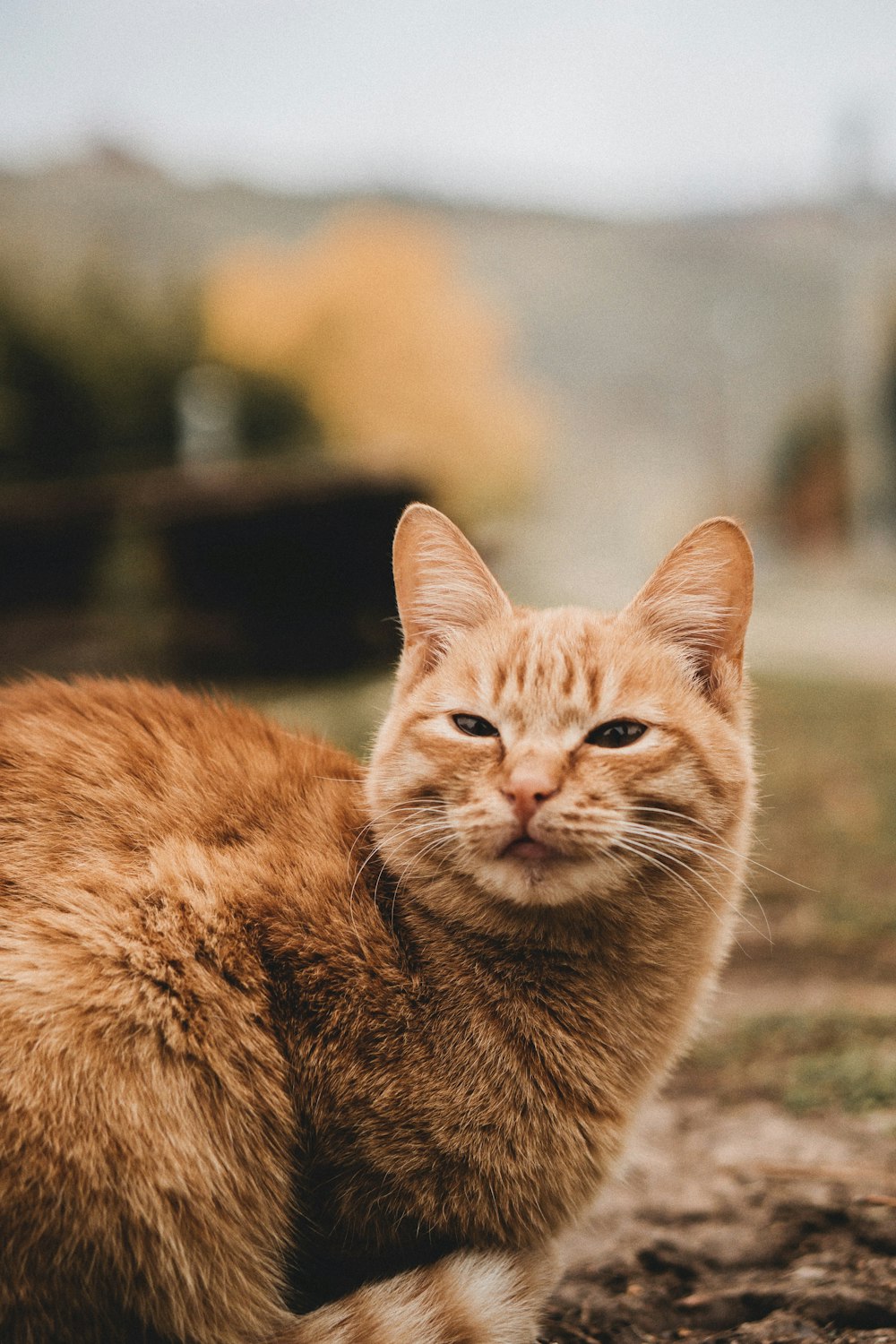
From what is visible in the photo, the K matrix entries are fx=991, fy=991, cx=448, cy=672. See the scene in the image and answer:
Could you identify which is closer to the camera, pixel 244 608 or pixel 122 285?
pixel 244 608

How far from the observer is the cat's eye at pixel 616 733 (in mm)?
1377

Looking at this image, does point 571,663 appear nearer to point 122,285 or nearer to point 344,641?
point 344,641

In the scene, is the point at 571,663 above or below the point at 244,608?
above

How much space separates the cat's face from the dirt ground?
0.56 m

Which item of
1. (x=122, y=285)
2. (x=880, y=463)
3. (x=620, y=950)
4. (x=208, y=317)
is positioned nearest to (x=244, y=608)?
(x=880, y=463)

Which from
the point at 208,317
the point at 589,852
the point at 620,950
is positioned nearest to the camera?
the point at 589,852

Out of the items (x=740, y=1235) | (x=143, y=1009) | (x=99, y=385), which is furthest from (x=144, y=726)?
(x=99, y=385)

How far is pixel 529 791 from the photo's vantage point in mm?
1234

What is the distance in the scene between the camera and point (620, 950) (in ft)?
4.58

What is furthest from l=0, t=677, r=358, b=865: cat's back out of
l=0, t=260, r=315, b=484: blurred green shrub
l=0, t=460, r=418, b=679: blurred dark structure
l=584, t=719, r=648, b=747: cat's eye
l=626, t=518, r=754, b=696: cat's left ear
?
l=0, t=260, r=315, b=484: blurred green shrub

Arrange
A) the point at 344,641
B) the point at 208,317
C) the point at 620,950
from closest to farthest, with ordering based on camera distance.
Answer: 1. the point at 620,950
2. the point at 344,641
3. the point at 208,317

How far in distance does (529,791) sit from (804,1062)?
1181mm

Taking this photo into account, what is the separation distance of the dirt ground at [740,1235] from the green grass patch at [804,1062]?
4cm

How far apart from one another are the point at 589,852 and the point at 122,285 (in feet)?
37.3
